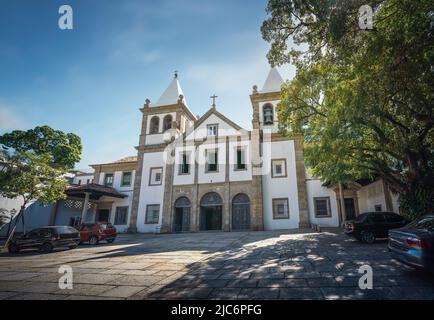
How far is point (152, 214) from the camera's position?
24609 millimetres

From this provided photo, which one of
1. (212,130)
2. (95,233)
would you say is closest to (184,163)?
(212,130)

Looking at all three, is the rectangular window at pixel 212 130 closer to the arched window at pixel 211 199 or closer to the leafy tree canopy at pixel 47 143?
the arched window at pixel 211 199

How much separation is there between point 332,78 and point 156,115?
2181cm

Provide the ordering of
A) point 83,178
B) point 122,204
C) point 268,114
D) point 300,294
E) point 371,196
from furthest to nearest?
1. point 83,178
2. point 122,204
3. point 268,114
4. point 371,196
5. point 300,294

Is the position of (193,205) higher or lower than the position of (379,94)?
lower

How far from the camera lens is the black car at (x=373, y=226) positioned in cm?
1165

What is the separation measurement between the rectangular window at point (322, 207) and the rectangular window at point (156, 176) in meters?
16.2

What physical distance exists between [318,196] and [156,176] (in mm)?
17109

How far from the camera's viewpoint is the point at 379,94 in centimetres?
855

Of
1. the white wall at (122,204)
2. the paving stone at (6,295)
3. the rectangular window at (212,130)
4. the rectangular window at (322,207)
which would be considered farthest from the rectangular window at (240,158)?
the paving stone at (6,295)

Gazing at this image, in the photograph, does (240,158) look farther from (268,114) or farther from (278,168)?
(268,114)
